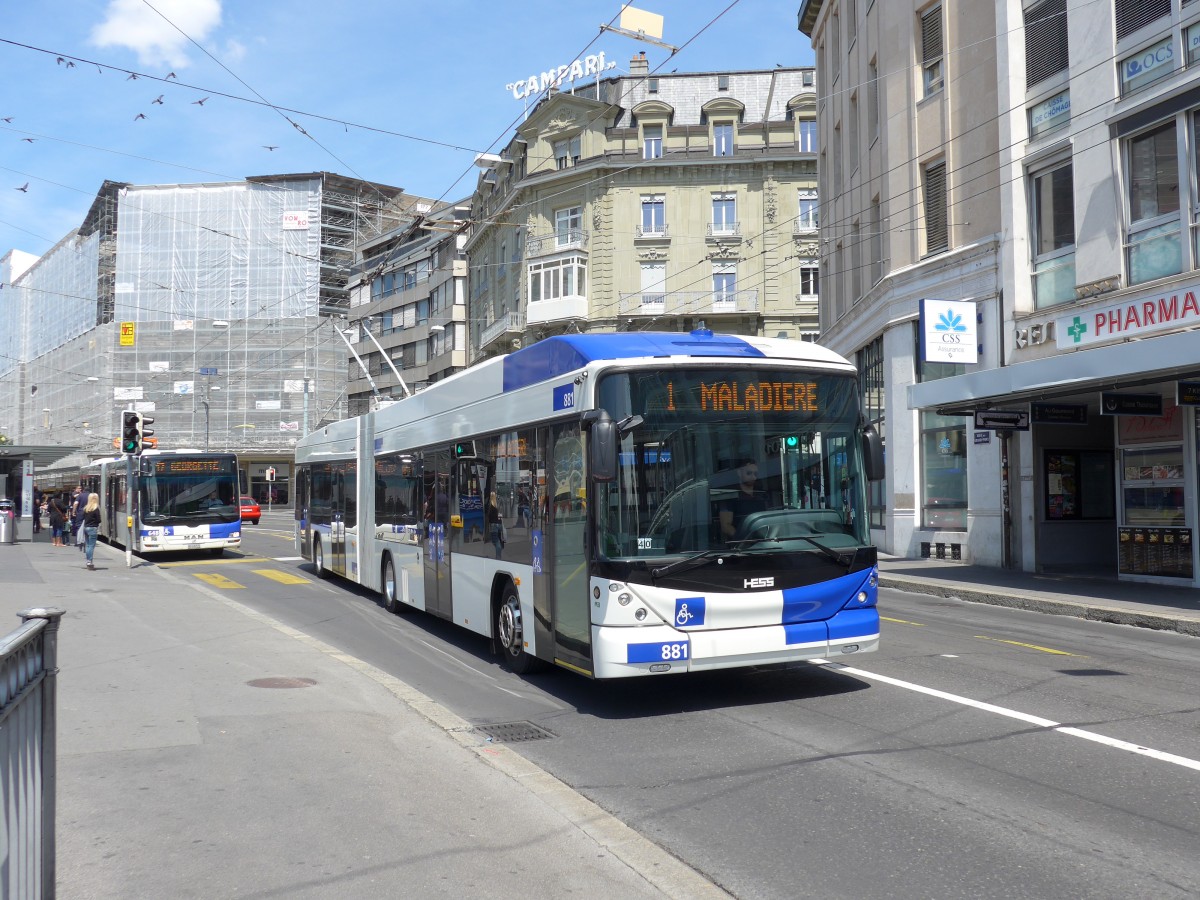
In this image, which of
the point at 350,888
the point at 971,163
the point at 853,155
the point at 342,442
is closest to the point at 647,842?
→ the point at 350,888

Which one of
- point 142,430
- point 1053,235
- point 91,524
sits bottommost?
point 91,524

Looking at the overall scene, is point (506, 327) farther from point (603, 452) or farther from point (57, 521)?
point (603, 452)

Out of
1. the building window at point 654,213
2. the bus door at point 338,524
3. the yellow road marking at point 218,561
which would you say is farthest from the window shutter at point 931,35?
the building window at point 654,213

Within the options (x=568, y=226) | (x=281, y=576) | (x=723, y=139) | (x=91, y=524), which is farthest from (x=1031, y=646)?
(x=723, y=139)

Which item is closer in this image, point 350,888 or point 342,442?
point 350,888

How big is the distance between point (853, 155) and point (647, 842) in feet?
90.8

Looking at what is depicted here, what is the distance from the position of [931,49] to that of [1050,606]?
14.6 metres

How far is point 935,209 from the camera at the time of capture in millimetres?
24656

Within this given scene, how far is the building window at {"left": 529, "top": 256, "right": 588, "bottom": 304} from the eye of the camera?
159ft

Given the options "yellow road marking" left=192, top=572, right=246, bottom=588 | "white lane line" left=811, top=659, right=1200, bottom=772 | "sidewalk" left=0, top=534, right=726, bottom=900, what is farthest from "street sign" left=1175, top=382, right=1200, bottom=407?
"yellow road marking" left=192, top=572, right=246, bottom=588

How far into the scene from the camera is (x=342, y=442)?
17.7 meters

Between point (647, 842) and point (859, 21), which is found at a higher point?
point (859, 21)

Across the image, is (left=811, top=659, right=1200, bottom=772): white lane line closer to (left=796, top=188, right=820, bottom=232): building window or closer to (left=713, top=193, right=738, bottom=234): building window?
(left=713, top=193, right=738, bottom=234): building window

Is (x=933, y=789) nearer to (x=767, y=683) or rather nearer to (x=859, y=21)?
(x=767, y=683)
